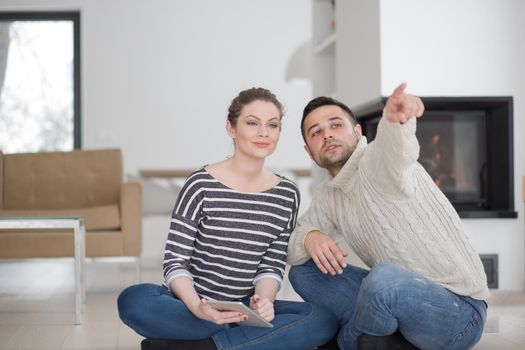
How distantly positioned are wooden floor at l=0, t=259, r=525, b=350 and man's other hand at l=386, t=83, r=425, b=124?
1.04m

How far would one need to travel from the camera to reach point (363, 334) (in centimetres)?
204

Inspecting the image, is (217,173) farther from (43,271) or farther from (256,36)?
(256,36)

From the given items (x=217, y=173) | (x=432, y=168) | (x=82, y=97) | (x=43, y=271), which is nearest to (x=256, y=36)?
(x=82, y=97)

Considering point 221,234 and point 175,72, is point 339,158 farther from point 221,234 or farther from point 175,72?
point 175,72

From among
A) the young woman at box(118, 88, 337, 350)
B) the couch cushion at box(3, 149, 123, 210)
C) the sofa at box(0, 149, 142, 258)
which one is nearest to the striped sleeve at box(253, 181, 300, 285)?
the young woman at box(118, 88, 337, 350)

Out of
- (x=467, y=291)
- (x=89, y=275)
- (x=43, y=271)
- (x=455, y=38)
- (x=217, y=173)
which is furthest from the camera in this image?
(x=43, y=271)

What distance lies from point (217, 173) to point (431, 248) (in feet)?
2.08

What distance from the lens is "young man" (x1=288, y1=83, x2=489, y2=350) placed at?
1.93 metres

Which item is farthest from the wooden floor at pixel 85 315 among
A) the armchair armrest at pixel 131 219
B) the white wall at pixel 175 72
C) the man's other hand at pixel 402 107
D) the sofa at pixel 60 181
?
the white wall at pixel 175 72

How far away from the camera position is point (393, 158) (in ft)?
6.20

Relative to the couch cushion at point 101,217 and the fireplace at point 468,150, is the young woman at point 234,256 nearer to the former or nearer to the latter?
the fireplace at point 468,150

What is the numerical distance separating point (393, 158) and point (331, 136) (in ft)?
1.07

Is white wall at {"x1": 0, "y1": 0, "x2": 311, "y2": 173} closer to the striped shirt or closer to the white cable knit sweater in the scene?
the striped shirt

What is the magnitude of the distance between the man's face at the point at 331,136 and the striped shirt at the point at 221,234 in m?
0.19
